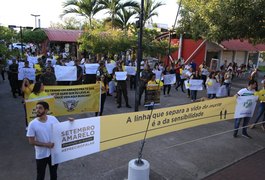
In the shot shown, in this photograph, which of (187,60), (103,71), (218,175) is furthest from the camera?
(187,60)

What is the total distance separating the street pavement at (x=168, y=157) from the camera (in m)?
6.22

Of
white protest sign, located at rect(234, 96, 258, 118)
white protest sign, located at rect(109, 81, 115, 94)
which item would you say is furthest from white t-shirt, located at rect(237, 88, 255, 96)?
white protest sign, located at rect(109, 81, 115, 94)

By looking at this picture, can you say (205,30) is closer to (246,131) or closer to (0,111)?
(246,131)

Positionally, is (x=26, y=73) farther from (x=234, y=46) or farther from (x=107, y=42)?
(x=234, y=46)

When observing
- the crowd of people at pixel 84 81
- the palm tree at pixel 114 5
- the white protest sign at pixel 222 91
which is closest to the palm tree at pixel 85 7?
the palm tree at pixel 114 5

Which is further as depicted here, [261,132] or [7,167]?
[261,132]

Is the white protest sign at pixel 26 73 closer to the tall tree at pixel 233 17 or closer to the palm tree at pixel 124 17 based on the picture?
the tall tree at pixel 233 17

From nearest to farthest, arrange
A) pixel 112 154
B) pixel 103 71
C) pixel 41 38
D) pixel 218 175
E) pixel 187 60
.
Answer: pixel 218 175, pixel 112 154, pixel 103 71, pixel 187 60, pixel 41 38

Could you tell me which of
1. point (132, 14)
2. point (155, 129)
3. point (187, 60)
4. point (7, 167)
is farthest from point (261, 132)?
point (132, 14)

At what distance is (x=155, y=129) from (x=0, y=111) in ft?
23.4

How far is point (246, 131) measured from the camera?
9.48 metres

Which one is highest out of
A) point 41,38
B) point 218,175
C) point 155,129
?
point 41,38

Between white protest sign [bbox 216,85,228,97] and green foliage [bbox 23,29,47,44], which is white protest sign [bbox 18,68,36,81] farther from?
green foliage [bbox 23,29,47,44]

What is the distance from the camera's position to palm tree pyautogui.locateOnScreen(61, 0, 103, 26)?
26531 millimetres
